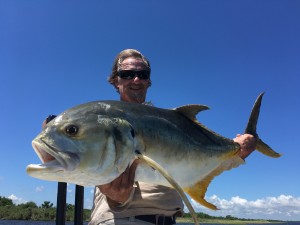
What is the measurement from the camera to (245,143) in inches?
249

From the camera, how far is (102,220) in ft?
16.6

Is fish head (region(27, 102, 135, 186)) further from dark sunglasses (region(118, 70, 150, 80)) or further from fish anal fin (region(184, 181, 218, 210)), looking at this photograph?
dark sunglasses (region(118, 70, 150, 80))

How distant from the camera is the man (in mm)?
4484

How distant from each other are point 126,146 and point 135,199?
1.31 metres

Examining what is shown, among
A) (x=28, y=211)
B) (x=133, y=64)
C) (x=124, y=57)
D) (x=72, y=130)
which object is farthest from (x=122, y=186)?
(x=28, y=211)

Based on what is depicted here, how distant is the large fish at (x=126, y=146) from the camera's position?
12.2ft

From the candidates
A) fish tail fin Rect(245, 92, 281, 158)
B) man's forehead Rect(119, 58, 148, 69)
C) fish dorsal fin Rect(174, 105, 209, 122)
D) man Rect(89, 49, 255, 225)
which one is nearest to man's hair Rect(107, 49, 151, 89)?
man's forehead Rect(119, 58, 148, 69)

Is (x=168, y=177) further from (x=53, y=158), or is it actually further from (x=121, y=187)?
(x=53, y=158)

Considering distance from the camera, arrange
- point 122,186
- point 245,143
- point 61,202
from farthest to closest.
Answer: point 245,143
point 61,202
point 122,186

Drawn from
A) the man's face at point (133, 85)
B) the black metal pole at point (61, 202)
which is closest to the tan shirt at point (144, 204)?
the black metal pole at point (61, 202)

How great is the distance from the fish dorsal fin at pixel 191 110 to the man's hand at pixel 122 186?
4.65 feet

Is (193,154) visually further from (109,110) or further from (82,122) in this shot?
(82,122)

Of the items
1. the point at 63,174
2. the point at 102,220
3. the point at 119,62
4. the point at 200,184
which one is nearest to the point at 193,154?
the point at 200,184

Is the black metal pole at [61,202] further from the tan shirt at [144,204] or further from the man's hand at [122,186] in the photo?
the man's hand at [122,186]
